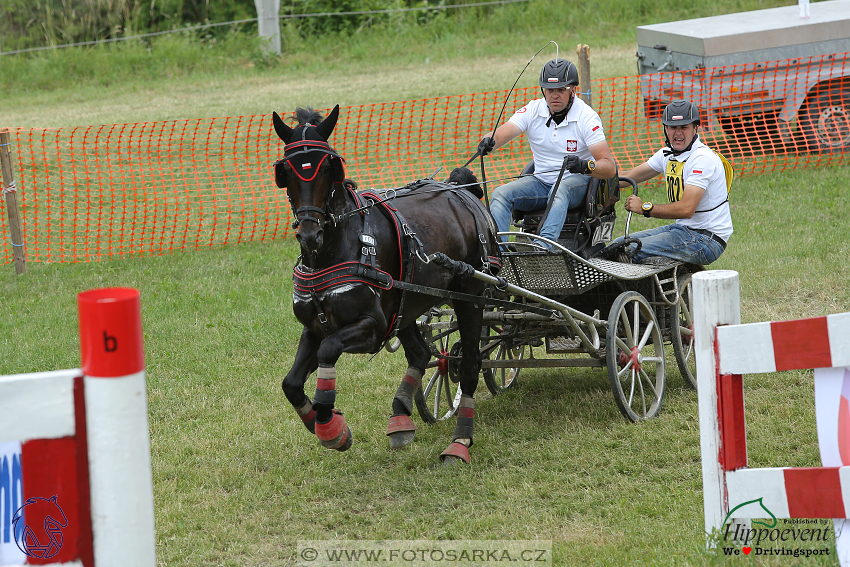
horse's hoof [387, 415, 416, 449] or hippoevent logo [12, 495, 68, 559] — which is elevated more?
hippoevent logo [12, 495, 68, 559]

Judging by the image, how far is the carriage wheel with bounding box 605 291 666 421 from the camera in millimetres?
5461

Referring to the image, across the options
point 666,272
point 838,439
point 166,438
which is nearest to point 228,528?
point 166,438

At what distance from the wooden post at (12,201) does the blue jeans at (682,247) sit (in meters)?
6.42

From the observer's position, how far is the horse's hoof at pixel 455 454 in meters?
5.15

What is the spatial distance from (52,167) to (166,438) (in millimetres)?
9003

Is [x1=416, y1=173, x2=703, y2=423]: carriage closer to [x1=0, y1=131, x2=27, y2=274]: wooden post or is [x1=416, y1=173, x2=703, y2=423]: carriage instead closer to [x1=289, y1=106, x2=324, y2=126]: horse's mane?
[x1=289, y1=106, x2=324, y2=126]: horse's mane

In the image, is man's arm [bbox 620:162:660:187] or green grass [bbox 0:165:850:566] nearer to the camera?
green grass [bbox 0:165:850:566]

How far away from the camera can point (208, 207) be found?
39.7ft

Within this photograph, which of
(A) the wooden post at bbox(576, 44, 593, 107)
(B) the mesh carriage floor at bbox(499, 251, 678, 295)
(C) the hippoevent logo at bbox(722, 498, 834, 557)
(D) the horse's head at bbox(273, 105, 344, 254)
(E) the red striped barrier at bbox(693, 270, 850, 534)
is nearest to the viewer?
(E) the red striped barrier at bbox(693, 270, 850, 534)

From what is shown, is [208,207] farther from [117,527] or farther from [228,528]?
[117,527]

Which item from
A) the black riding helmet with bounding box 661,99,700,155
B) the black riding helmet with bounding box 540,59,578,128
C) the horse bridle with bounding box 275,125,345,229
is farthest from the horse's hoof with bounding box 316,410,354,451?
the black riding helmet with bounding box 661,99,700,155

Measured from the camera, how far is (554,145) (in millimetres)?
6215

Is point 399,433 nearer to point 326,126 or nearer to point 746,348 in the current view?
point 326,126

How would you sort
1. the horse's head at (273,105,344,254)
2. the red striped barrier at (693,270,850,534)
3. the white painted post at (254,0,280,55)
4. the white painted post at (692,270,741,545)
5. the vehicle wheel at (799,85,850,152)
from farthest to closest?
the white painted post at (254,0,280,55) → the vehicle wheel at (799,85,850,152) → the horse's head at (273,105,344,254) → the white painted post at (692,270,741,545) → the red striped barrier at (693,270,850,534)
